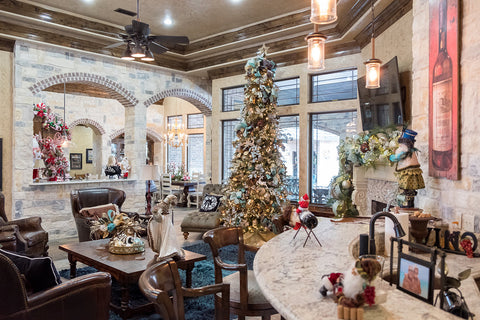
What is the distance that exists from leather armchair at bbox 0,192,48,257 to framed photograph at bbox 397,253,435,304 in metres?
4.30

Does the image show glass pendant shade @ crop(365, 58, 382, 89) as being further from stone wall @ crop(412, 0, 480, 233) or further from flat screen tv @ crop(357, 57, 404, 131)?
stone wall @ crop(412, 0, 480, 233)

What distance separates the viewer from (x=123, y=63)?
7938 millimetres

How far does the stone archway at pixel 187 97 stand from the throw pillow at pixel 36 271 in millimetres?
6113

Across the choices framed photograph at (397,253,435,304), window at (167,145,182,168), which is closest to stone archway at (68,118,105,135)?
window at (167,145,182,168)

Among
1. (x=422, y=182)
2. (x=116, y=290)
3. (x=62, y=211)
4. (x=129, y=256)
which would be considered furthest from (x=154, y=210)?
(x=62, y=211)

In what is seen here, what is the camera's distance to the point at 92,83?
757 centimetres

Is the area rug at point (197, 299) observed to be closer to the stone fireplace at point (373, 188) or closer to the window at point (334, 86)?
the stone fireplace at point (373, 188)

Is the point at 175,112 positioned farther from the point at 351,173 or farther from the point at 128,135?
the point at 351,173

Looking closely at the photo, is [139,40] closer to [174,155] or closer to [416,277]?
[416,277]

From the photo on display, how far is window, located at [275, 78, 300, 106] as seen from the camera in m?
7.67

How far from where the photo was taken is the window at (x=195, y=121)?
1362cm

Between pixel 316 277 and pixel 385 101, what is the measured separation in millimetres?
3992

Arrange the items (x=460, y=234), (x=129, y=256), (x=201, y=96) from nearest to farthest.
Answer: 1. (x=460, y=234)
2. (x=129, y=256)
3. (x=201, y=96)

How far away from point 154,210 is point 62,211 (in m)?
4.04
